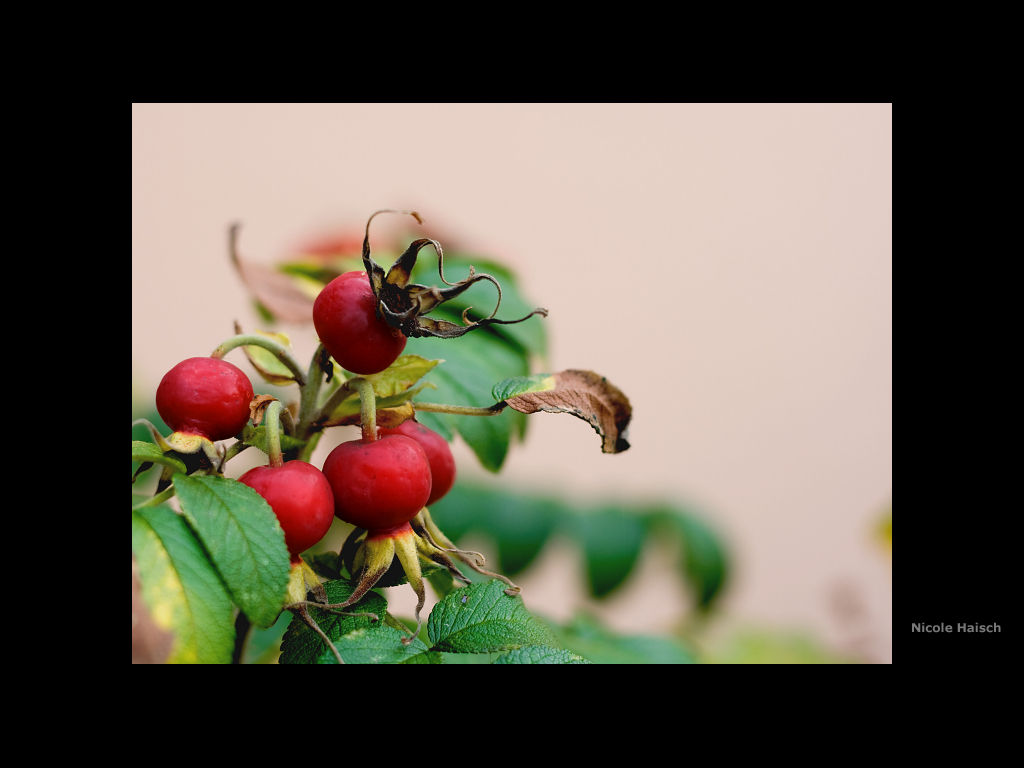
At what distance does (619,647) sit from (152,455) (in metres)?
0.67

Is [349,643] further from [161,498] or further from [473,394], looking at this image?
[473,394]

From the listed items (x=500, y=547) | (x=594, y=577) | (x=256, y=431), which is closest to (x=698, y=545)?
(x=594, y=577)

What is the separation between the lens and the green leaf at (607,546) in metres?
1.61

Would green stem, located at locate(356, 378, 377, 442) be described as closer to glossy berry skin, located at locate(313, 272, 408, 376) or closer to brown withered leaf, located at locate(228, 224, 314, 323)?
glossy berry skin, located at locate(313, 272, 408, 376)

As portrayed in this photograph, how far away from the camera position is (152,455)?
20.6 inches

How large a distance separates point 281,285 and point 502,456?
0.37 m

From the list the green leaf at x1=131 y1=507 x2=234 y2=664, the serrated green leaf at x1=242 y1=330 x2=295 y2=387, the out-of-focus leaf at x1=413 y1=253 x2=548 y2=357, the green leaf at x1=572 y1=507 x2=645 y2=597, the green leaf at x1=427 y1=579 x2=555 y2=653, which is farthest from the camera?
the green leaf at x1=572 y1=507 x2=645 y2=597

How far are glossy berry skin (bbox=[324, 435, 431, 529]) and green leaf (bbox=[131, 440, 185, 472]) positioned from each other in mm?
113

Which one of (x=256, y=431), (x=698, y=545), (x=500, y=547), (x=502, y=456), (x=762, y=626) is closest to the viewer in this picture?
(x=256, y=431)

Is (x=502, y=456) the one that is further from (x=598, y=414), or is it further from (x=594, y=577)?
(x=594, y=577)

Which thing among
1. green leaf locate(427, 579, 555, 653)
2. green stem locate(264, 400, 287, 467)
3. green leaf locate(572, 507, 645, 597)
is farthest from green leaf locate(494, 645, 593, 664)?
green leaf locate(572, 507, 645, 597)

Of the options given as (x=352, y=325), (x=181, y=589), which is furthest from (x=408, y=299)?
(x=181, y=589)

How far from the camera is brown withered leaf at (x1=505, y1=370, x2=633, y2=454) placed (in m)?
0.61

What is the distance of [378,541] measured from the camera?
58 centimetres
